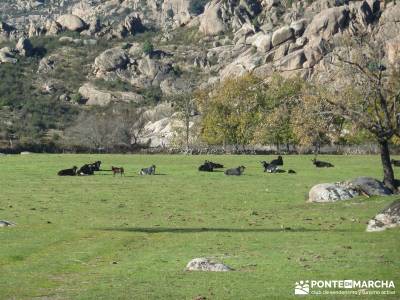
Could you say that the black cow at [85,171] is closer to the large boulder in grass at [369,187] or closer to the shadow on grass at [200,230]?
the large boulder in grass at [369,187]

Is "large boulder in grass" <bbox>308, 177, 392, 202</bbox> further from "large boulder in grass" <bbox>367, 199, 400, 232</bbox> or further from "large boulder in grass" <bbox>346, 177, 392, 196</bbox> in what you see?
"large boulder in grass" <bbox>367, 199, 400, 232</bbox>

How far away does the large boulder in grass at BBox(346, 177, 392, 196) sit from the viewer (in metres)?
36.5

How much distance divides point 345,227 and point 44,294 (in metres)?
15.1

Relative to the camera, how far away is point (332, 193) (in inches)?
1446

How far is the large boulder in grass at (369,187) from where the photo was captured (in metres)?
36.5

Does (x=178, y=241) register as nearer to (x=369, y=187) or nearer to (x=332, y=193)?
(x=332, y=193)

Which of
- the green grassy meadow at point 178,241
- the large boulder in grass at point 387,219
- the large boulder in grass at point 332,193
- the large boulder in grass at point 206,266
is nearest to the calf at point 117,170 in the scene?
the green grassy meadow at point 178,241

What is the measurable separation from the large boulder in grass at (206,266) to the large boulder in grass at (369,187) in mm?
19828

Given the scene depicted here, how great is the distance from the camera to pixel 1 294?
1570 cm

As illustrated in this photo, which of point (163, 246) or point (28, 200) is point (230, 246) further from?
point (28, 200)

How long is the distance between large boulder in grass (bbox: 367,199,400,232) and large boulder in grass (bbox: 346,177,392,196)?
11.5 m

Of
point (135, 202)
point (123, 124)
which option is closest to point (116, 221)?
point (135, 202)

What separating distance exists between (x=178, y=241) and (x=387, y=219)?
7.20 metres

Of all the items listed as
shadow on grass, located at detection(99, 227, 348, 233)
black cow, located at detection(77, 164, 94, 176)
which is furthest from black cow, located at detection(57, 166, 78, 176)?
shadow on grass, located at detection(99, 227, 348, 233)
